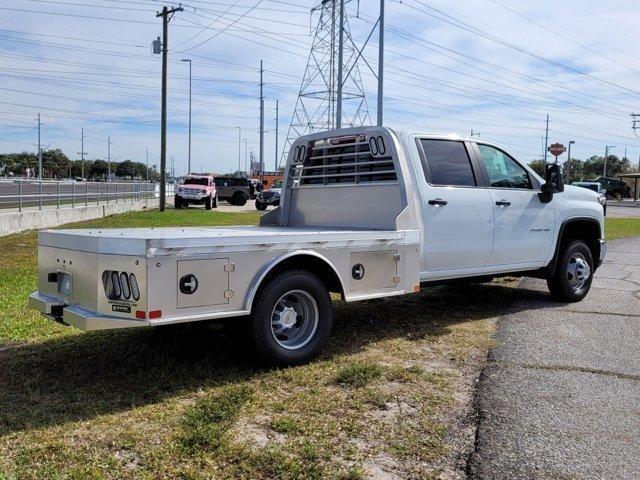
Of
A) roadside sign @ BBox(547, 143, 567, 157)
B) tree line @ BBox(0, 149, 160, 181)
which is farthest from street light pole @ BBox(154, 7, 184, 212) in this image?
tree line @ BBox(0, 149, 160, 181)

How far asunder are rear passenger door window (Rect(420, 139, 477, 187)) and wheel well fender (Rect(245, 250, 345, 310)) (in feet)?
5.61

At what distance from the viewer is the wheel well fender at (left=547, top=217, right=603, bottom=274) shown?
7949mm

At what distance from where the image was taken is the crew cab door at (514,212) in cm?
709

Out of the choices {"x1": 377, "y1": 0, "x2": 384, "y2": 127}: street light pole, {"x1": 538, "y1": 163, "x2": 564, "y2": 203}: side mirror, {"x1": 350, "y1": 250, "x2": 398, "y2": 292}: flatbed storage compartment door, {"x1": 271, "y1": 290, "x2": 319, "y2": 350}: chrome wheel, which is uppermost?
{"x1": 377, "y1": 0, "x2": 384, "y2": 127}: street light pole

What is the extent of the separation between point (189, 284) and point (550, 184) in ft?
16.3

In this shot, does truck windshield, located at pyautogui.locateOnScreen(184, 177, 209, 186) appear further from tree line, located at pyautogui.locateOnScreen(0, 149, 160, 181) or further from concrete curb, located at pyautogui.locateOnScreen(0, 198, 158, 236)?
tree line, located at pyautogui.locateOnScreen(0, 149, 160, 181)

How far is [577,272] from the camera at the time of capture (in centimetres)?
820

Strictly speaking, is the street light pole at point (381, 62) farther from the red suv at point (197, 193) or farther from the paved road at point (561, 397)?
the paved road at point (561, 397)

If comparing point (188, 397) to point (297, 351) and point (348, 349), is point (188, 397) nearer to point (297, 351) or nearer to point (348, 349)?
point (297, 351)

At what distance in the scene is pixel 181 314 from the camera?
4.36 meters

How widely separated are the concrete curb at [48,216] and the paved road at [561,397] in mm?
13440

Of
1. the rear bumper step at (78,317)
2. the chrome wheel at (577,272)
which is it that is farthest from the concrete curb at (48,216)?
the chrome wheel at (577,272)

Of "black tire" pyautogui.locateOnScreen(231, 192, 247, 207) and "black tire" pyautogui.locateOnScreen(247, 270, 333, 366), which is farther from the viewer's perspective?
"black tire" pyautogui.locateOnScreen(231, 192, 247, 207)

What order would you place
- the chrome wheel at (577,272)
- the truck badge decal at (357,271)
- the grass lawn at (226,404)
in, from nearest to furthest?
the grass lawn at (226,404) → the truck badge decal at (357,271) → the chrome wheel at (577,272)
